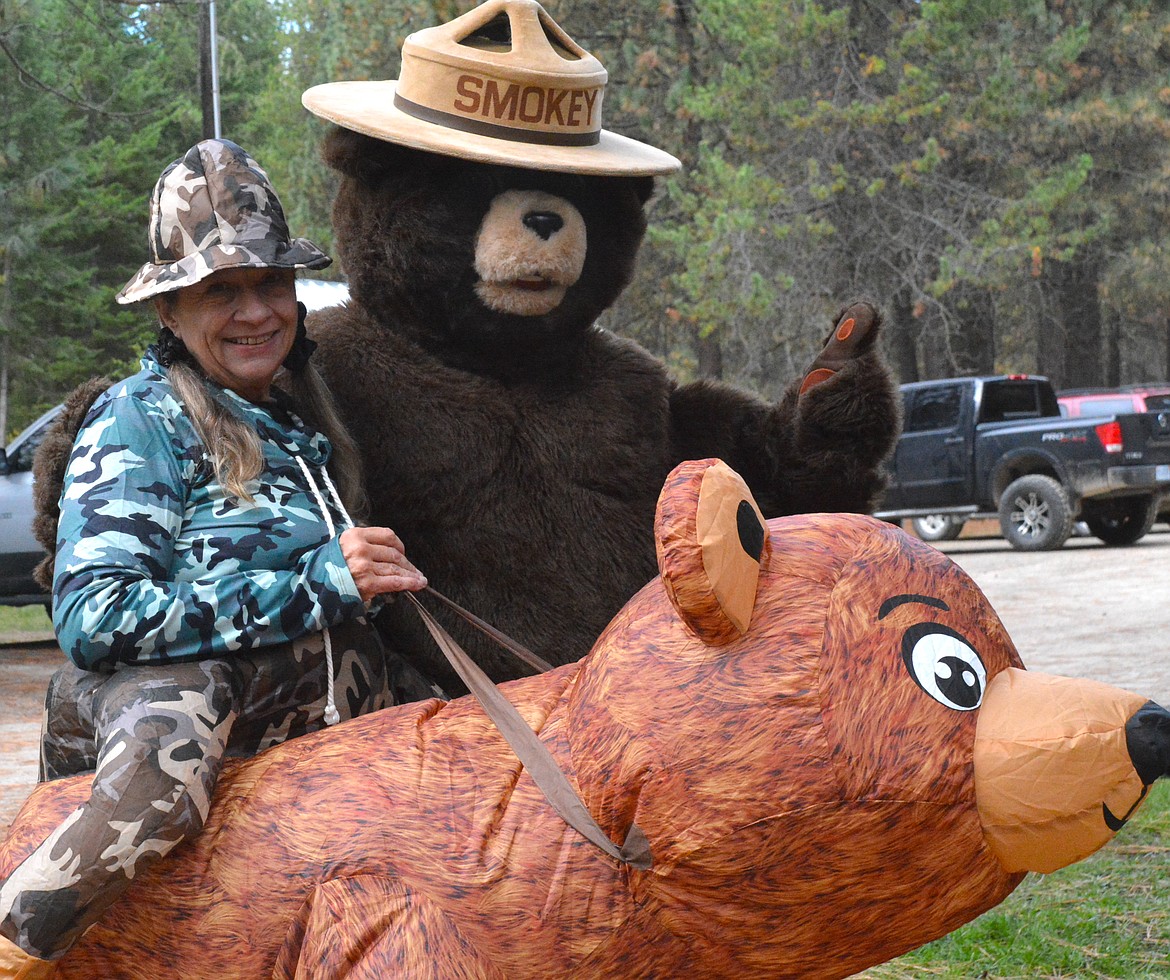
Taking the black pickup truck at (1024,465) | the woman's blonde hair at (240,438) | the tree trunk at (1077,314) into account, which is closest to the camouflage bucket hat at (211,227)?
the woman's blonde hair at (240,438)

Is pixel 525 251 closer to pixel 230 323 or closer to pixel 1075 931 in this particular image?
pixel 230 323

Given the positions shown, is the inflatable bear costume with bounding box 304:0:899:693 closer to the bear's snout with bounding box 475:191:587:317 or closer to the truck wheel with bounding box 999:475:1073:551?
the bear's snout with bounding box 475:191:587:317

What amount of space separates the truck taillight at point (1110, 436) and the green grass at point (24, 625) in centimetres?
996

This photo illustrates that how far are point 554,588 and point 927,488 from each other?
13186 millimetres

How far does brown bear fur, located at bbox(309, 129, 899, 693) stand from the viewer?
303cm

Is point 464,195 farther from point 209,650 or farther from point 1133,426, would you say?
point 1133,426

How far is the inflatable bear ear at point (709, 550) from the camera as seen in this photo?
196cm

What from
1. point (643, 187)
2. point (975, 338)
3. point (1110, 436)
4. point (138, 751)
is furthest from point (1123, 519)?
point (138, 751)

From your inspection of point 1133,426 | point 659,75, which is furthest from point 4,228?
point 1133,426

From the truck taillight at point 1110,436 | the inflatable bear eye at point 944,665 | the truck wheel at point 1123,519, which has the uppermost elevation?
the inflatable bear eye at point 944,665

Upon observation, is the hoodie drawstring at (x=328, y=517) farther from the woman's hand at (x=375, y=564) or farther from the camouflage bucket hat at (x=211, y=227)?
the camouflage bucket hat at (x=211, y=227)

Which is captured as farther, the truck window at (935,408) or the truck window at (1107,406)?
the truck window at (935,408)

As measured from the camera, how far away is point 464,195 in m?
3.09

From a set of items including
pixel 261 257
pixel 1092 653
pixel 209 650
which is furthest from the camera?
pixel 1092 653
